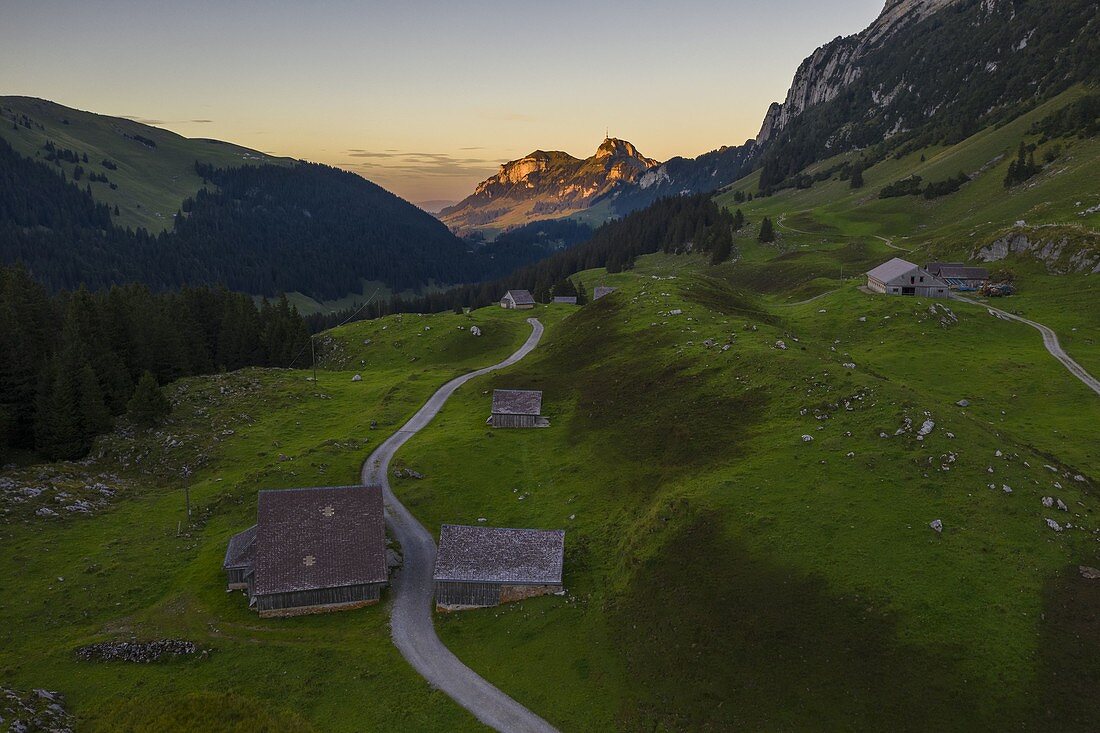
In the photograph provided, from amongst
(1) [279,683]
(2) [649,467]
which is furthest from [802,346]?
(1) [279,683]

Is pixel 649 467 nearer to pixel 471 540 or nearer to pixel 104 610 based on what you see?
pixel 471 540

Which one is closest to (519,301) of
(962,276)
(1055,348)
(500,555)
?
(962,276)

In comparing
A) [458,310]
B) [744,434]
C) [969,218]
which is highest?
[969,218]

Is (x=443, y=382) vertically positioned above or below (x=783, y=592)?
below

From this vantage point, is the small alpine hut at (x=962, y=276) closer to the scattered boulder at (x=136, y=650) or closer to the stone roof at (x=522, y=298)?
the stone roof at (x=522, y=298)

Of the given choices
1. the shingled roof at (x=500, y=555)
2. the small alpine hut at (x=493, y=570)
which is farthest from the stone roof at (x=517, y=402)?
the small alpine hut at (x=493, y=570)

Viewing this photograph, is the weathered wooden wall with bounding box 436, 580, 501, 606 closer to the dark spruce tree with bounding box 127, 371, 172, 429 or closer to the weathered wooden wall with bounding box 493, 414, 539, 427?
the weathered wooden wall with bounding box 493, 414, 539, 427

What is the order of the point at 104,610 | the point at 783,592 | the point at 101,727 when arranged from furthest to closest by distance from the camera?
the point at 104,610
the point at 783,592
the point at 101,727

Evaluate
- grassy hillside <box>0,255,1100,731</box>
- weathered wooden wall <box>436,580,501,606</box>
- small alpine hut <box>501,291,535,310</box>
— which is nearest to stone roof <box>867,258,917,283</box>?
grassy hillside <box>0,255,1100,731</box>
